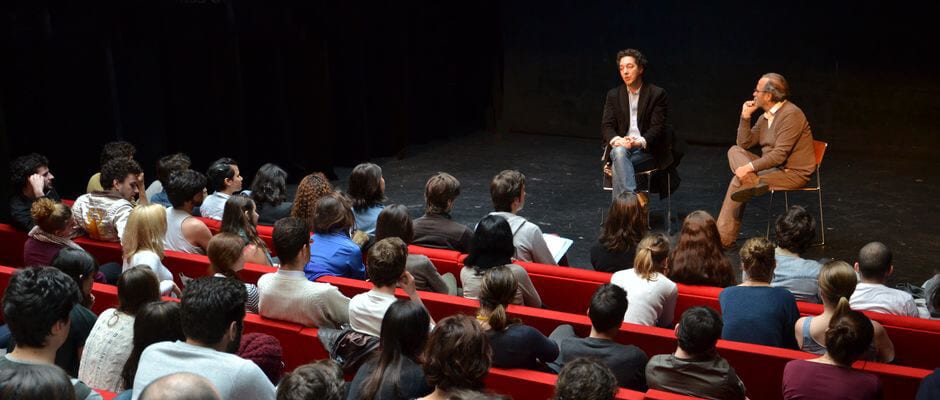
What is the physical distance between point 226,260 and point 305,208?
119 centimetres

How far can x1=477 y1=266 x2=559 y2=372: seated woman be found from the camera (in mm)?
3312

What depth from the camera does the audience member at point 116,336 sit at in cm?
324

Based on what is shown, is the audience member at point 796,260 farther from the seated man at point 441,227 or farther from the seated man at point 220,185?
the seated man at point 220,185

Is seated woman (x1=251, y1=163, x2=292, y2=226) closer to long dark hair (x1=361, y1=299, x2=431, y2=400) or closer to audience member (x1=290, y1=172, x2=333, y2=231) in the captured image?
audience member (x1=290, y1=172, x2=333, y2=231)

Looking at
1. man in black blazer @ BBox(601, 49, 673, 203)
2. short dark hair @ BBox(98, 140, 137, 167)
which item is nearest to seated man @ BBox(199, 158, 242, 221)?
short dark hair @ BBox(98, 140, 137, 167)

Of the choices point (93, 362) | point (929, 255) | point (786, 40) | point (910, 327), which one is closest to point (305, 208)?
point (93, 362)

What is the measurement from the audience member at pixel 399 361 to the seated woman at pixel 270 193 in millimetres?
2496

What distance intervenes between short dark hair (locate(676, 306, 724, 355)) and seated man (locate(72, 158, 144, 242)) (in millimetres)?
2969

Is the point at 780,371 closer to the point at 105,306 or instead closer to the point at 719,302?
the point at 719,302

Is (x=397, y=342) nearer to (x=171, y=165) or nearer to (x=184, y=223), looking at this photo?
(x=184, y=223)

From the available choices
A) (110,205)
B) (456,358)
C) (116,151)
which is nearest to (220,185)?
(110,205)

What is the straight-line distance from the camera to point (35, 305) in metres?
2.81

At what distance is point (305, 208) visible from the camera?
5.05 metres

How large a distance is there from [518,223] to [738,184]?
2.03m
